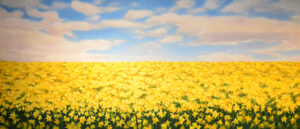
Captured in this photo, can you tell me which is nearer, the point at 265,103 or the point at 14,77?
the point at 265,103

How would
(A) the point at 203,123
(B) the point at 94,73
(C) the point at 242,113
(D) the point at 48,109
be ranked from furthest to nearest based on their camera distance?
(B) the point at 94,73
(D) the point at 48,109
(C) the point at 242,113
(A) the point at 203,123

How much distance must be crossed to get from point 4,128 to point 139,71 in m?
10.0

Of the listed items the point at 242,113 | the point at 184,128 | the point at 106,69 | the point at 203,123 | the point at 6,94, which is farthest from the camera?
the point at 106,69

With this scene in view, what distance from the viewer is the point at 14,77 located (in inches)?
515

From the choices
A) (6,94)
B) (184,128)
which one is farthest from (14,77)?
(184,128)

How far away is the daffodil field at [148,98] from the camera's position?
20.3 feet

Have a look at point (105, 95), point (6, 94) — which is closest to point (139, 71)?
point (105, 95)

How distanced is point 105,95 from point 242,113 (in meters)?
6.03

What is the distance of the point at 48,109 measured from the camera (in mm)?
7387

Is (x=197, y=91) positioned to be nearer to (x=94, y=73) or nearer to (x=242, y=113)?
(x=242, y=113)

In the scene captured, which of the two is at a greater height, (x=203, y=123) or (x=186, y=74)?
(x=186, y=74)

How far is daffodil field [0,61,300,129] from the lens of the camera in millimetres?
6199

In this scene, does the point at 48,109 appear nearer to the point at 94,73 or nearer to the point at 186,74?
the point at 94,73

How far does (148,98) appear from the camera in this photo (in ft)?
28.9
